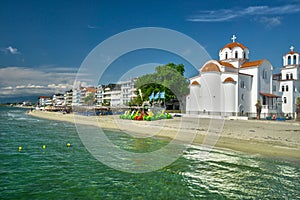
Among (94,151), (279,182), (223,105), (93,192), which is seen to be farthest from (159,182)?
(223,105)

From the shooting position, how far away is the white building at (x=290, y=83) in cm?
4444

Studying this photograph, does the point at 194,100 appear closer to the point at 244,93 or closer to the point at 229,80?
the point at 229,80

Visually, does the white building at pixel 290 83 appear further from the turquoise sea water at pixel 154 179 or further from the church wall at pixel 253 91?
the turquoise sea water at pixel 154 179

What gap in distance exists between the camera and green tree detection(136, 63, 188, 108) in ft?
163

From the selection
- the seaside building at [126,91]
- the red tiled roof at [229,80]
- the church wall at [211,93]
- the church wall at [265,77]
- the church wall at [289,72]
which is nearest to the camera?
the church wall at [211,93]

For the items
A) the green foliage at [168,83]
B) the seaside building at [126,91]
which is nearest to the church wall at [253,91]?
the green foliage at [168,83]

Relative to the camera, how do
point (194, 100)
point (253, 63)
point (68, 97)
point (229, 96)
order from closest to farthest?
1. point (229, 96)
2. point (194, 100)
3. point (253, 63)
4. point (68, 97)

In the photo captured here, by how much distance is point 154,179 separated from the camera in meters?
9.18

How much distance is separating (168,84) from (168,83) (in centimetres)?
23

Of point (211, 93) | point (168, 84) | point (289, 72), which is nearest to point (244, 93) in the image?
point (211, 93)

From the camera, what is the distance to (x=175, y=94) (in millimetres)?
52094

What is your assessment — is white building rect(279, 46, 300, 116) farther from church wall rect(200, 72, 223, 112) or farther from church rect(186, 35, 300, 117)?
church wall rect(200, 72, 223, 112)

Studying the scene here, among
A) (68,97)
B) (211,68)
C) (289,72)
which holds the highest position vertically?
(289,72)

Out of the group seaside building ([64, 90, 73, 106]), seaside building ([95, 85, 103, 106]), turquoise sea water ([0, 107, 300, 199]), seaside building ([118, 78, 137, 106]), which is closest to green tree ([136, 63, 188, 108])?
turquoise sea water ([0, 107, 300, 199])
